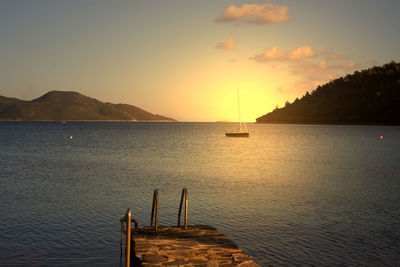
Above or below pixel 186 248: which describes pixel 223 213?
below

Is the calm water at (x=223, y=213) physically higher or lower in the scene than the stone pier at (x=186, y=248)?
lower

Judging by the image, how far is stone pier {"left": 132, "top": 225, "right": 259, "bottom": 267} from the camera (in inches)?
369

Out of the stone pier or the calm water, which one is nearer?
the stone pier

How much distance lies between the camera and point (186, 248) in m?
10.4

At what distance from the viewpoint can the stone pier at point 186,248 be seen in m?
9.38

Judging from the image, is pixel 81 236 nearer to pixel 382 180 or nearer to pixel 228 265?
pixel 228 265

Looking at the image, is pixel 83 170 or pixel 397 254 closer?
pixel 397 254

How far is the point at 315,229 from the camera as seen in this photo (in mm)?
16484

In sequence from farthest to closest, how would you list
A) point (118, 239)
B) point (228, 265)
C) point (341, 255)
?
point (118, 239), point (341, 255), point (228, 265)

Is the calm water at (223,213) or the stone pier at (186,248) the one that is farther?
the calm water at (223,213)

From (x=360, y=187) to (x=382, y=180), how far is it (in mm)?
5246

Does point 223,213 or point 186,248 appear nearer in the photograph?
point 186,248

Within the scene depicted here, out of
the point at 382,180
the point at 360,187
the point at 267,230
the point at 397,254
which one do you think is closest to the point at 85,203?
the point at 267,230

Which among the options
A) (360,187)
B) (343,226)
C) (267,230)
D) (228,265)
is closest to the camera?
(228,265)
